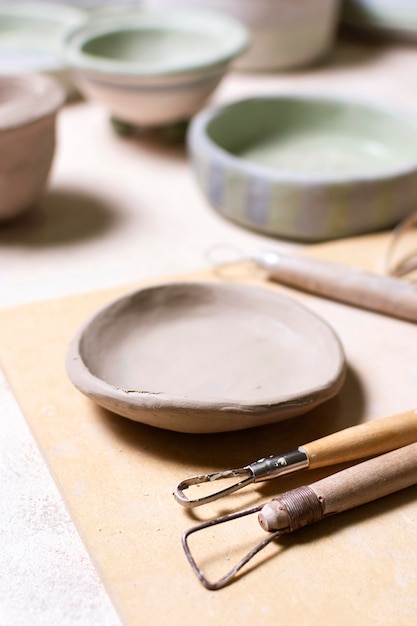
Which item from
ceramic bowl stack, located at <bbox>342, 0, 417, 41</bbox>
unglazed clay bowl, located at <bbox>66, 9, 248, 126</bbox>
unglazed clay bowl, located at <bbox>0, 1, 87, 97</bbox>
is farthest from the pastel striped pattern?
ceramic bowl stack, located at <bbox>342, 0, 417, 41</bbox>

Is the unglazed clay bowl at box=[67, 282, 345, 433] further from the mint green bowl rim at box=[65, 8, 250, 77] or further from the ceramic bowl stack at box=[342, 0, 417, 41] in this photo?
the ceramic bowl stack at box=[342, 0, 417, 41]

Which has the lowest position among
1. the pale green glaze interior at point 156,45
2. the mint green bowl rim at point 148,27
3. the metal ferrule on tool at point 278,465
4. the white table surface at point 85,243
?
the white table surface at point 85,243

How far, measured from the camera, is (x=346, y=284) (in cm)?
69

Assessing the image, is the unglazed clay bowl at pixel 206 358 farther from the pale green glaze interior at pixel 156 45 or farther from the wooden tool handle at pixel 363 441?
the pale green glaze interior at pixel 156 45

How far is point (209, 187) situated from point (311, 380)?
1.20 feet

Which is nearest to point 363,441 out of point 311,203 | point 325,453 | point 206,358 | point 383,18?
point 325,453

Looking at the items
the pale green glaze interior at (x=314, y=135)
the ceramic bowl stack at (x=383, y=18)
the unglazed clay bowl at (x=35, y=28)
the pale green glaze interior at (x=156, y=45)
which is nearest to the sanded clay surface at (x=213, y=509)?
the pale green glaze interior at (x=314, y=135)

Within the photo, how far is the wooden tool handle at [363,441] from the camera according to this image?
494 mm

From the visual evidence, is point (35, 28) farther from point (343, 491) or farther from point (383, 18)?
point (343, 491)

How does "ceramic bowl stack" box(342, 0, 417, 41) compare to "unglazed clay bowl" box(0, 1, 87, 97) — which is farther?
"ceramic bowl stack" box(342, 0, 417, 41)

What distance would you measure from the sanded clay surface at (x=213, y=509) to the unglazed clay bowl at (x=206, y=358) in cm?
3

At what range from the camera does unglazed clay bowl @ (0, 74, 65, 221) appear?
0.76 meters

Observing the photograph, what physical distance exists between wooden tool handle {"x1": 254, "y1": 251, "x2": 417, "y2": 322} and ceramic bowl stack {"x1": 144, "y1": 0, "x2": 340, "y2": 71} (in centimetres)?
70

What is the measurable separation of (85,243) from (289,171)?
0.84 feet
